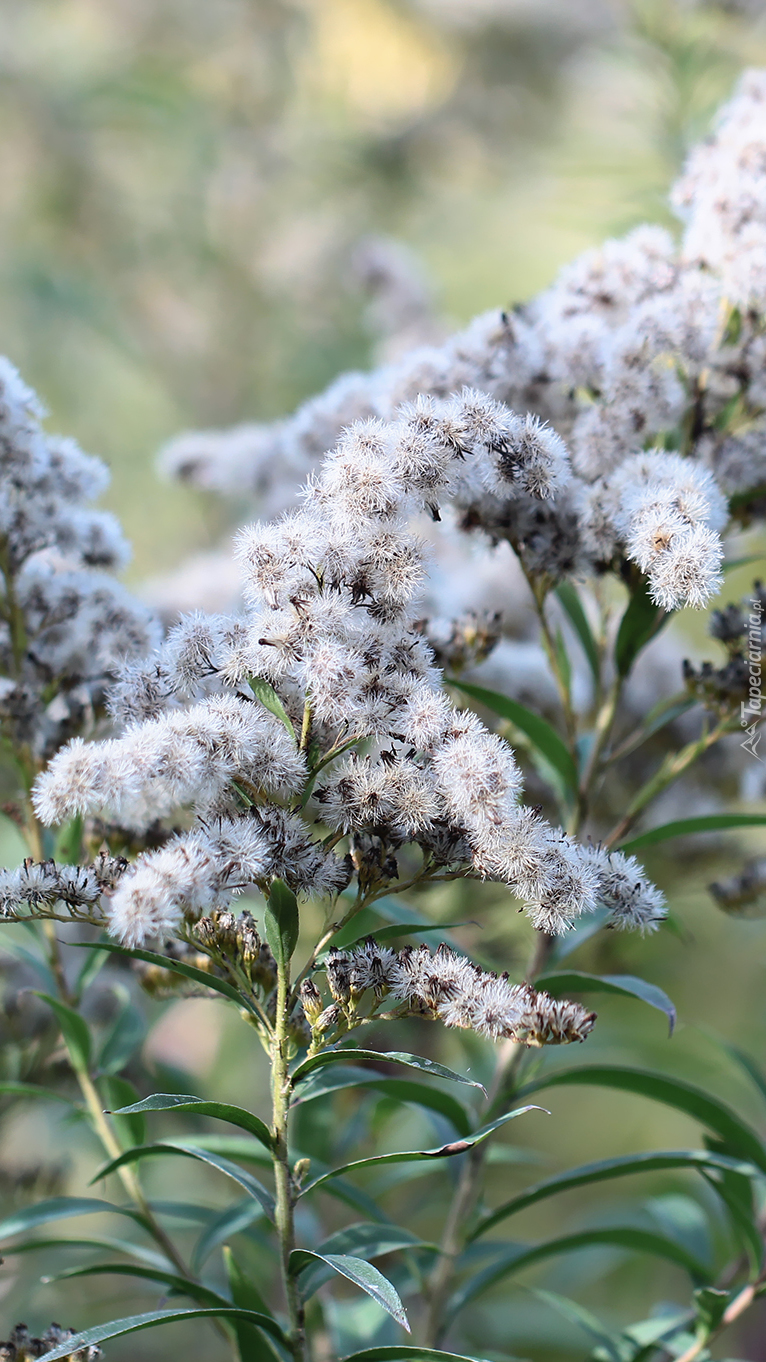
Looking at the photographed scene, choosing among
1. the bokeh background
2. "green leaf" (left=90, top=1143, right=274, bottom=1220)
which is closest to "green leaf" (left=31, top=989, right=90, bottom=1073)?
"green leaf" (left=90, top=1143, right=274, bottom=1220)

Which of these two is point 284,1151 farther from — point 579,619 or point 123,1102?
point 579,619

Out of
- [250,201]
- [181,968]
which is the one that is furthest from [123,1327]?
[250,201]

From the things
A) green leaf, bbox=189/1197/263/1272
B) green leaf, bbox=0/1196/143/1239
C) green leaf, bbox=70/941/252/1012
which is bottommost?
green leaf, bbox=189/1197/263/1272

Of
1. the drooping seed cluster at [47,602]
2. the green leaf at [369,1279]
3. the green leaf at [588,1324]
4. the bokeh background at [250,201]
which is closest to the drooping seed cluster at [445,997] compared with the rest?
the green leaf at [369,1279]

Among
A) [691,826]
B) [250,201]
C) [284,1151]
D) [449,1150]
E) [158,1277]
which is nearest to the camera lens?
[449,1150]

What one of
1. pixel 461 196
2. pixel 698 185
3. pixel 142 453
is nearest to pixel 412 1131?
pixel 698 185

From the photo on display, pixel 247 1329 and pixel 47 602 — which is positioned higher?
pixel 47 602

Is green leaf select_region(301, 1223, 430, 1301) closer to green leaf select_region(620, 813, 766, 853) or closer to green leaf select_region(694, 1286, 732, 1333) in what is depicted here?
green leaf select_region(694, 1286, 732, 1333)
